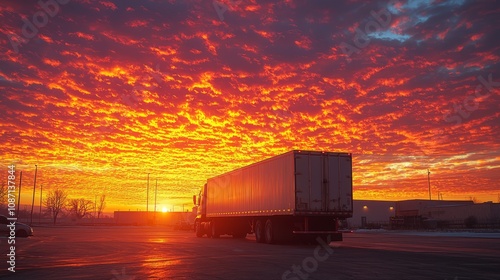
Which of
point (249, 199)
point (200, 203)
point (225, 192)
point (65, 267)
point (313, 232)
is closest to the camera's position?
point (65, 267)

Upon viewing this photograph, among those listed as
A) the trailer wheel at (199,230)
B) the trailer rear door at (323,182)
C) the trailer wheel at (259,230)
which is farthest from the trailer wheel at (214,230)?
the trailer rear door at (323,182)

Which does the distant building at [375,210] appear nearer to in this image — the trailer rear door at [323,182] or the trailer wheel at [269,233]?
the trailer wheel at [269,233]

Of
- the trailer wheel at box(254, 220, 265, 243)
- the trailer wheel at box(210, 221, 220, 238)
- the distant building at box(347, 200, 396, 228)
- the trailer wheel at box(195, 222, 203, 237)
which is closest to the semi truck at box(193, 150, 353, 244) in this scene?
the trailer wheel at box(254, 220, 265, 243)

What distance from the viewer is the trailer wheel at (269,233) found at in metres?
24.1

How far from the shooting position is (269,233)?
2450 cm

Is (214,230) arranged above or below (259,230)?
below

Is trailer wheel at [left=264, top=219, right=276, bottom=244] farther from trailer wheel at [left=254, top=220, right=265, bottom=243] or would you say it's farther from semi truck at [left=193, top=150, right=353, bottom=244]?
trailer wheel at [left=254, top=220, right=265, bottom=243]

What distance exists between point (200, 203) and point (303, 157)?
16.3 metres

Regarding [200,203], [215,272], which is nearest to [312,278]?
[215,272]

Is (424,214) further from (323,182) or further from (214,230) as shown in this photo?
(323,182)

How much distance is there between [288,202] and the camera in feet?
73.4

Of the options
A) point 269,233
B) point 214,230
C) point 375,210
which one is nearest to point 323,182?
point 269,233

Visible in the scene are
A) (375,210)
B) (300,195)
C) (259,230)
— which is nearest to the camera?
(300,195)

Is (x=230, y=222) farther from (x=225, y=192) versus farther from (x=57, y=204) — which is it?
(x=57, y=204)
